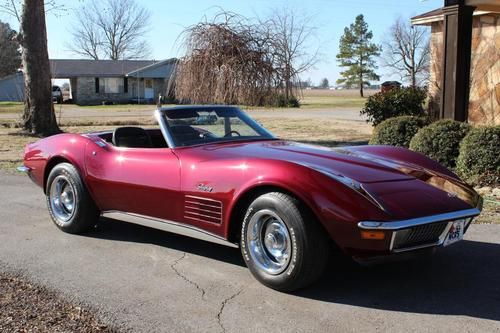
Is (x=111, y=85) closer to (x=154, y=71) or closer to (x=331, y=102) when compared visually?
(x=154, y=71)

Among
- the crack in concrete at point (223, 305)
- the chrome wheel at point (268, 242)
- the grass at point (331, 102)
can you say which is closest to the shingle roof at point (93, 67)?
the grass at point (331, 102)

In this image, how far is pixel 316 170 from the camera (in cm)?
405

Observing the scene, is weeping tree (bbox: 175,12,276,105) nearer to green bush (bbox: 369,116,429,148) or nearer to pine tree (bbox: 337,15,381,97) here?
green bush (bbox: 369,116,429,148)

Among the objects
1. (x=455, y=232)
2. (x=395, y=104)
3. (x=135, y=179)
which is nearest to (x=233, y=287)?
(x=135, y=179)

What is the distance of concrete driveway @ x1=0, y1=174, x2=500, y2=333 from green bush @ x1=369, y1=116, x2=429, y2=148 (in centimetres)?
419

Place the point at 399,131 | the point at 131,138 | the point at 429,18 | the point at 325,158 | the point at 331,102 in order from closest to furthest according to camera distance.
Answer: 1. the point at 325,158
2. the point at 131,138
3. the point at 399,131
4. the point at 429,18
5. the point at 331,102

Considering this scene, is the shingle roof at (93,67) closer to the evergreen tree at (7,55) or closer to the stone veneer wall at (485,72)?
the evergreen tree at (7,55)

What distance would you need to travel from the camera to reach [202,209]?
15.1 feet

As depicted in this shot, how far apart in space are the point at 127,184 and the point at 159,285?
1.22 meters

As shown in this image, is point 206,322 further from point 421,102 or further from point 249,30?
point 421,102

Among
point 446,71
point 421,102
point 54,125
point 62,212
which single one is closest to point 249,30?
point 446,71

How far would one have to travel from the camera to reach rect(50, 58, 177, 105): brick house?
2149 inches

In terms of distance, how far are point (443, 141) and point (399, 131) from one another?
1.32m

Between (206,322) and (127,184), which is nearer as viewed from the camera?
(206,322)
